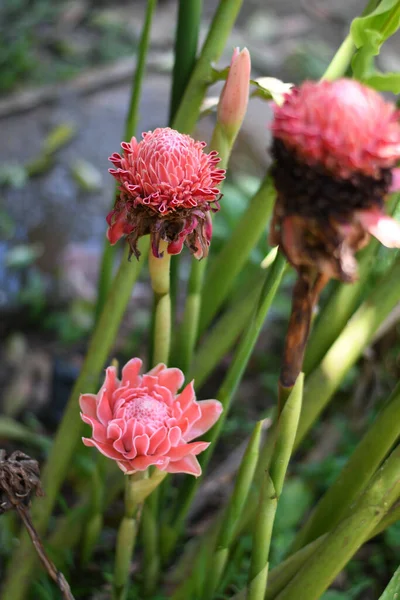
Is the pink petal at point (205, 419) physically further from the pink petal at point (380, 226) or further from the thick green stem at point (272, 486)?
the pink petal at point (380, 226)

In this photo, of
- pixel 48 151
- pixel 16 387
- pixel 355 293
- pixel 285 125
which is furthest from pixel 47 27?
pixel 285 125

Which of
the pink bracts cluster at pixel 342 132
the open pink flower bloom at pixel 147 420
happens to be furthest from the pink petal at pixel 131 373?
the pink bracts cluster at pixel 342 132

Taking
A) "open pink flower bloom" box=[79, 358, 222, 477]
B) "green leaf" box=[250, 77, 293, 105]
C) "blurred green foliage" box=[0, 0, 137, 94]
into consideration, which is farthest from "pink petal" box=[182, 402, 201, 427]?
"blurred green foliage" box=[0, 0, 137, 94]

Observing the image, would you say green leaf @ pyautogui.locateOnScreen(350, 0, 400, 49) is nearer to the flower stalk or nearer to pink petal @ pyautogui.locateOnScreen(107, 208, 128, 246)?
the flower stalk

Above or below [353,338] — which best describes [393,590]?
below

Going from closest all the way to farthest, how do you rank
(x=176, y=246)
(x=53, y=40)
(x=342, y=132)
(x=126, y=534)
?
(x=342, y=132) < (x=176, y=246) < (x=126, y=534) < (x=53, y=40)

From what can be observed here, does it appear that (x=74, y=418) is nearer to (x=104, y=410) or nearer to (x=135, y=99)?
(x=104, y=410)

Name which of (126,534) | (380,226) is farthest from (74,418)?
(380,226)
